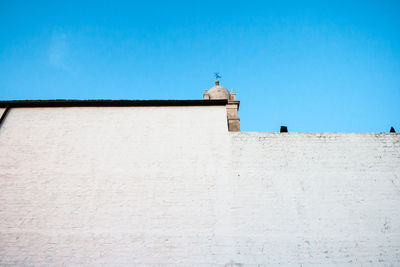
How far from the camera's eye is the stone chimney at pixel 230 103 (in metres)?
14.2

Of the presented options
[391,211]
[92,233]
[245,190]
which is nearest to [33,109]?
[92,233]

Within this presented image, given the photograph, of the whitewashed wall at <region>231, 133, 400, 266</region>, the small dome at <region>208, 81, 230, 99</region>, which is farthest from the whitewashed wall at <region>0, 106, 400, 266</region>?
the small dome at <region>208, 81, 230, 99</region>

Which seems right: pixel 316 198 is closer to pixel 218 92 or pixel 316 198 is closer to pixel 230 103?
pixel 230 103

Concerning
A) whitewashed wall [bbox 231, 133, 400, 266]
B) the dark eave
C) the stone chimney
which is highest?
the stone chimney

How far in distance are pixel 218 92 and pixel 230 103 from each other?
2867mm

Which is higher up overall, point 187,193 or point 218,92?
point 218,92

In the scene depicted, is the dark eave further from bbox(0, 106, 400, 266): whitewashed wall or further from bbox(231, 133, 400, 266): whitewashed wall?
bbox(231, 133, 400, 266): whitewashed wall

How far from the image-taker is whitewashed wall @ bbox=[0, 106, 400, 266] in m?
7.16

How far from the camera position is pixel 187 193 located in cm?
806

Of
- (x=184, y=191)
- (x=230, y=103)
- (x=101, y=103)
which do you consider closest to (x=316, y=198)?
(x=184, y=191)

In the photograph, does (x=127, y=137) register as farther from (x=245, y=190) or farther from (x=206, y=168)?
(x=245, y=190)

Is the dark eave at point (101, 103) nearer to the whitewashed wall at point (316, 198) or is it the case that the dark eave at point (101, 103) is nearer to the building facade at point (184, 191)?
the building facade at point (184, 191)

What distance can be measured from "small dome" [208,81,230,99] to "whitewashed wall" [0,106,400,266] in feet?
27.2

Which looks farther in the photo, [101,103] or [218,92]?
[218,92]
